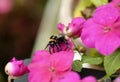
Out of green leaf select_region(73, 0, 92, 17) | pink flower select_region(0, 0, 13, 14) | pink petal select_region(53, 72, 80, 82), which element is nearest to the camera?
pink petal select_region(53, 72, 80, 82)

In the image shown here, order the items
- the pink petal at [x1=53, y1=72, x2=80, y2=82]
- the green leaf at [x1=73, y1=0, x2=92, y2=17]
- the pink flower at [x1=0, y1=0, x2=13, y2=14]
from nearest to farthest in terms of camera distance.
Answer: the pink petal at [x1=53, y1=72, x2=80, y2=82]
the green leaf at [x1=73, y1=0, x2=92, y2=17]
the pink flower at [x1=0, y1=0, x2=13, y2=14]

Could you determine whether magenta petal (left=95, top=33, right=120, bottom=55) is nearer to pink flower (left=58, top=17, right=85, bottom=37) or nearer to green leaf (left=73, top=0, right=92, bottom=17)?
pink flower (left=58, top=17, right=85, bottom=37)

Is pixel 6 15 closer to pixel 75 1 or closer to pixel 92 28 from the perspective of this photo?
pixel 75 1

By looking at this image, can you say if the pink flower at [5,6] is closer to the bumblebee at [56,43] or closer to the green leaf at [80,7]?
the green leaf at [80,7]

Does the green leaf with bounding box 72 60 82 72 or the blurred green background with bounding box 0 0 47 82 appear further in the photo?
the blurred green background with bounding box 0 0 47 82

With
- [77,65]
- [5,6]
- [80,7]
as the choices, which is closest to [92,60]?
[77,65]

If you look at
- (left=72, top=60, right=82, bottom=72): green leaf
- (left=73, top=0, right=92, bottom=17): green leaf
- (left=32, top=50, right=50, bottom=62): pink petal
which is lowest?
(left=73, top=0, right=92, bottom=17): green leaf

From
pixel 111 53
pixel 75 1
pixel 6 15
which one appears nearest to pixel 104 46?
pixel 111 53

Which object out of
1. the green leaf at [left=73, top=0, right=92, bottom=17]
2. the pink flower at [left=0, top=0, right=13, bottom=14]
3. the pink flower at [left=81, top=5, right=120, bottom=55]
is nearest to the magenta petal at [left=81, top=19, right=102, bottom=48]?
the pink flower at [left=81, top=5, right=120, bottom=55]
